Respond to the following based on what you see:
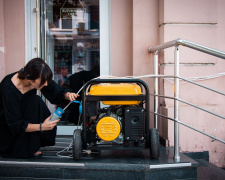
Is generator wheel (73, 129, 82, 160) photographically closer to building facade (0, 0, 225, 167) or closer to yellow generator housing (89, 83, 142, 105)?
yellow generator housing (89, 83, 142, 105)

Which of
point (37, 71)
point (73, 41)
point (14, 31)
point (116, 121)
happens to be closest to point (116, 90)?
point (116, 121)

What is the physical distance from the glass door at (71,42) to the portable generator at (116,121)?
1576 millimetres

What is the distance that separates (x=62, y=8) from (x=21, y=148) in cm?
237

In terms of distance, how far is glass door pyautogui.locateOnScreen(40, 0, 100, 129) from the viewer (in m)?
4.13

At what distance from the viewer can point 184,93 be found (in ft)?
11.6

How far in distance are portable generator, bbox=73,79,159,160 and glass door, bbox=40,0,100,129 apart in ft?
5.17

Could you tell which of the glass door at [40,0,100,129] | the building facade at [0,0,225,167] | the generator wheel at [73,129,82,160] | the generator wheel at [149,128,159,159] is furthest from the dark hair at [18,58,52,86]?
the glass door at [40,0,100,129]

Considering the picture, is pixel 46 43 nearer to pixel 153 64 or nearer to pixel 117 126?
pixel 153 64

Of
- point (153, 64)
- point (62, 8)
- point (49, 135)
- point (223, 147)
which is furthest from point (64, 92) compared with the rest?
point (223, 147)

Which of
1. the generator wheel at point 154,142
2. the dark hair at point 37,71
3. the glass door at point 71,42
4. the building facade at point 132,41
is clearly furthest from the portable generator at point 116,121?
the glass door at point 71,42

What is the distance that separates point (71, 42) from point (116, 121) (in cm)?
209

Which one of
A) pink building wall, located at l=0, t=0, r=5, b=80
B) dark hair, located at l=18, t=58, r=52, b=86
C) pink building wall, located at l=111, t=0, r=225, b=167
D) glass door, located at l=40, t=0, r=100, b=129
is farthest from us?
glass door, located at l=40, t=0, r=100, b=129

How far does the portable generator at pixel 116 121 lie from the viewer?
2.49m

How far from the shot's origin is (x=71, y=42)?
13.8 feet
